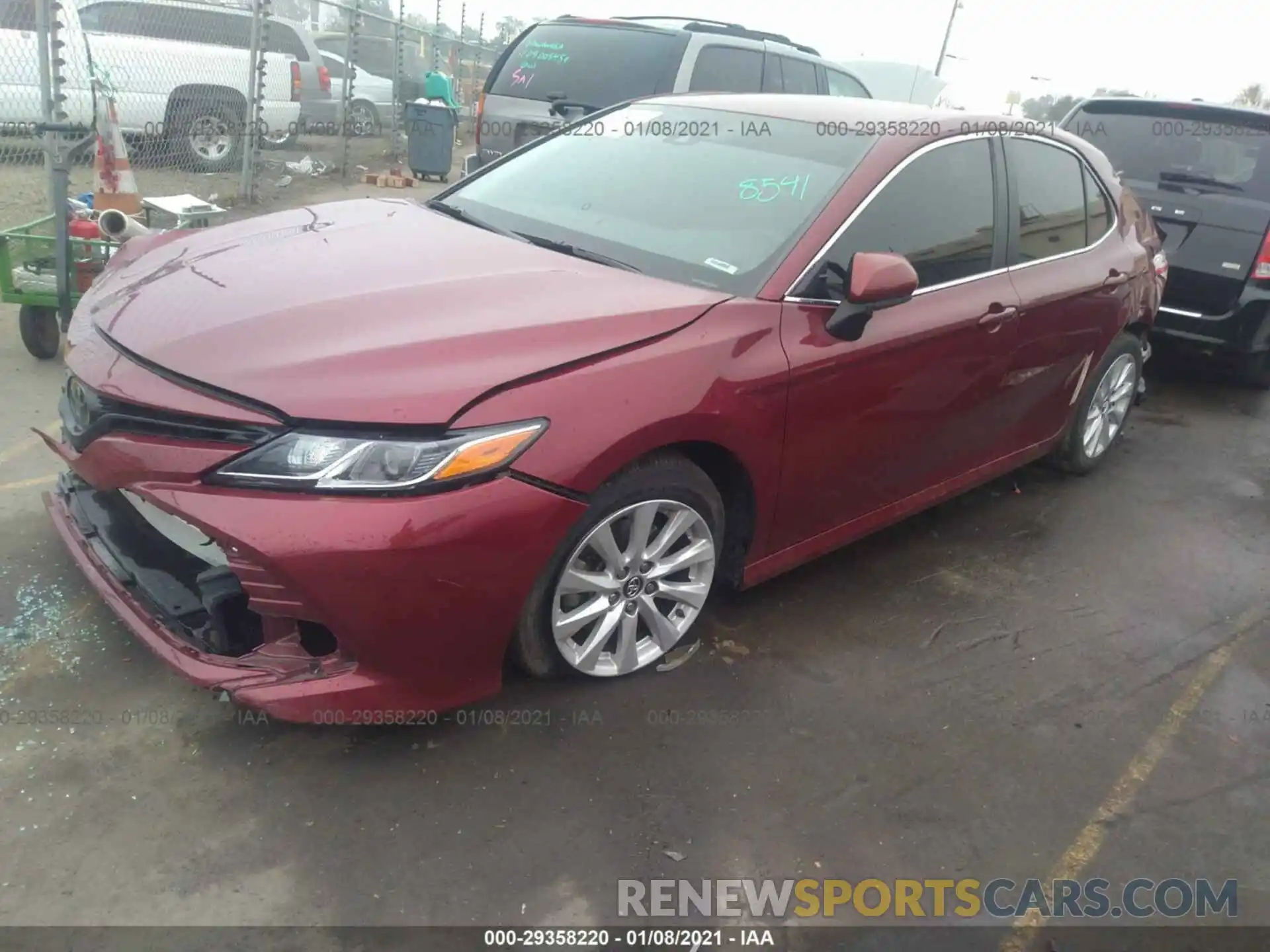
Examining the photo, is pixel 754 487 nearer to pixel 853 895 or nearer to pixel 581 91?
pixel 853 895

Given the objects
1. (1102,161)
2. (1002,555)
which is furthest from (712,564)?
(1102,161)

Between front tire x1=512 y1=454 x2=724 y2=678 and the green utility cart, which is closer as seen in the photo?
front tire x1=512 y1=454 x2=724 y2=678

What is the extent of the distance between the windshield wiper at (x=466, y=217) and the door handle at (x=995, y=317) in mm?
1673

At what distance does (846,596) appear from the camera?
3697 mm

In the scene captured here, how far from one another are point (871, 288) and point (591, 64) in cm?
544

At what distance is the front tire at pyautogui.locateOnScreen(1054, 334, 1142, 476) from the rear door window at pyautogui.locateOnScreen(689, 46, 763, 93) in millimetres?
3697

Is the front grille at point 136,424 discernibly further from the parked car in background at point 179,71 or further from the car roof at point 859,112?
the parked car in background at point 179,71

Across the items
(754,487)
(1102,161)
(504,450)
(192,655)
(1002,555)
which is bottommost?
(1002,555)

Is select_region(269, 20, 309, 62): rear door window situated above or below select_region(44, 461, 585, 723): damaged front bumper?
above

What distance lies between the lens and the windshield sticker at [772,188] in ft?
10.6

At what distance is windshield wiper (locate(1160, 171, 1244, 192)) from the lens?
6.03 metres

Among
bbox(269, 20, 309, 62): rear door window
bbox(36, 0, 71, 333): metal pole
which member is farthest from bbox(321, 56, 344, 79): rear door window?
bbox(36, 0, 71, 333): metal pole

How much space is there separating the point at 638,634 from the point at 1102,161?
339 centimetres

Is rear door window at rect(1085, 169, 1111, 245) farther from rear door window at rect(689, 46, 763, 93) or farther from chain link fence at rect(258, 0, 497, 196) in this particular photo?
chain link fence at rect(258, 0, 497, 196)
